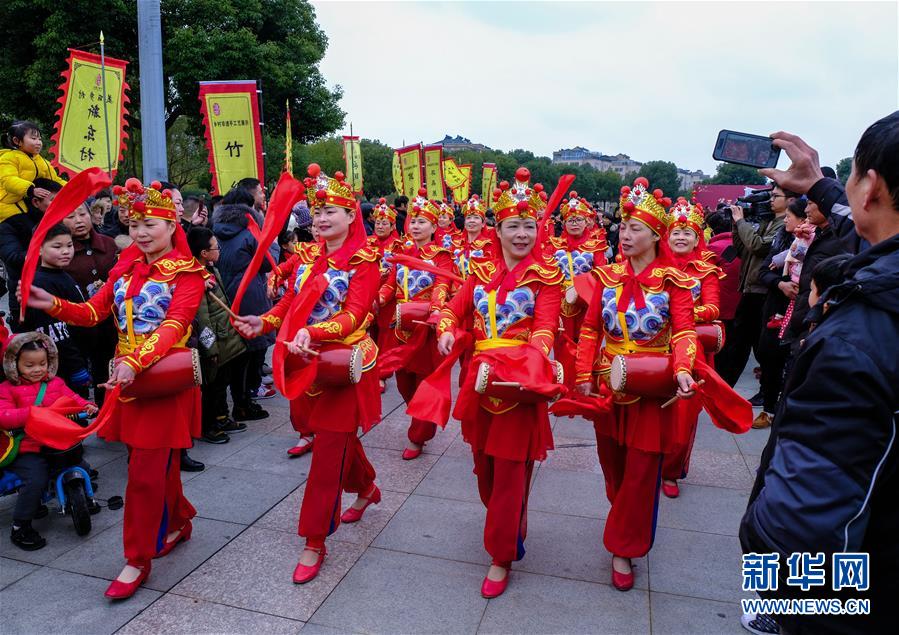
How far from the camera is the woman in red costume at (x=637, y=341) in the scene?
317 cm

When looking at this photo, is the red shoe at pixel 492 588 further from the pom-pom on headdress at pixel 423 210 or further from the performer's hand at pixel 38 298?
the pom-pom on headdress at pixel 423 210

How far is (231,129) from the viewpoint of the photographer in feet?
22.6

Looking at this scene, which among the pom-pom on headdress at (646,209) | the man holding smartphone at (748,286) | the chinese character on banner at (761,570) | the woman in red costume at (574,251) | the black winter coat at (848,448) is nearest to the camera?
the black winter coat at (848,448)

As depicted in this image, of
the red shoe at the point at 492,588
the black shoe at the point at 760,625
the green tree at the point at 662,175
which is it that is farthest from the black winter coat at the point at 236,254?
the green tree at the point at 662,175

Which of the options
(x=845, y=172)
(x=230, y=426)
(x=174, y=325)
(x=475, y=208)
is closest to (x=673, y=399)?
(x=174, y=325)

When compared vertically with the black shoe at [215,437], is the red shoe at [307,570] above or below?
above

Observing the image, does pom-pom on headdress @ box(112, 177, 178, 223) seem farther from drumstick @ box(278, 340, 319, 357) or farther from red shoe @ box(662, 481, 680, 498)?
red shoe @ box(662, 481, 680, 498)

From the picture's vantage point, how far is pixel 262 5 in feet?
66.1

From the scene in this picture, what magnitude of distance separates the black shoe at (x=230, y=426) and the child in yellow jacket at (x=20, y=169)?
236 cm

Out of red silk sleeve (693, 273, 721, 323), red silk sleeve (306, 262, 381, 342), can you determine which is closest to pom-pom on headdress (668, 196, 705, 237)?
red silk sleeve (693, 273, 721, 323)

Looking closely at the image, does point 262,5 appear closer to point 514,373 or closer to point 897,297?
point 514,373

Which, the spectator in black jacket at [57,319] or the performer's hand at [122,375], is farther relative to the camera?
the spectator in black jacket at [57,319]

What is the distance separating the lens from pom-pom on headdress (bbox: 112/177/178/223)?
314 cm

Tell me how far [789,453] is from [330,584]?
260 centimetres
